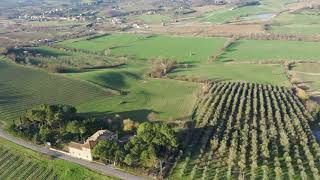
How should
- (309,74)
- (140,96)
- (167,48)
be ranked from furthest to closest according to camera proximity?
(167,48), (309,74), (140,96)

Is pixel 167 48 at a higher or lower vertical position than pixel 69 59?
higher

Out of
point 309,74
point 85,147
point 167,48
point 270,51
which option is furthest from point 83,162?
point 167,48

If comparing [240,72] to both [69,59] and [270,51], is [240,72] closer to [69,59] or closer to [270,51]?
[270,51]

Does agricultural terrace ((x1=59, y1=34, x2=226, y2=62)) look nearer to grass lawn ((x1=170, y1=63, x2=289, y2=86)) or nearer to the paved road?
grass lawn ((x1=170, y1=63, x2=289, y2=86))

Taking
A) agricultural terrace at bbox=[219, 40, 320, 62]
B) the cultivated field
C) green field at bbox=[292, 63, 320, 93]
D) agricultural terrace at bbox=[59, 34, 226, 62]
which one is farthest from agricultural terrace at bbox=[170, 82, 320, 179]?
agricultural terrace at bbox=[59, 34, 226, 62]

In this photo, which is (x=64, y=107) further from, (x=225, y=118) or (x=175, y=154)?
(x=225, y=118)

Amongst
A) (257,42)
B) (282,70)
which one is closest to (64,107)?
(282,70)

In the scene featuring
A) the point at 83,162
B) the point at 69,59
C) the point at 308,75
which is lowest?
the point at 83,162
